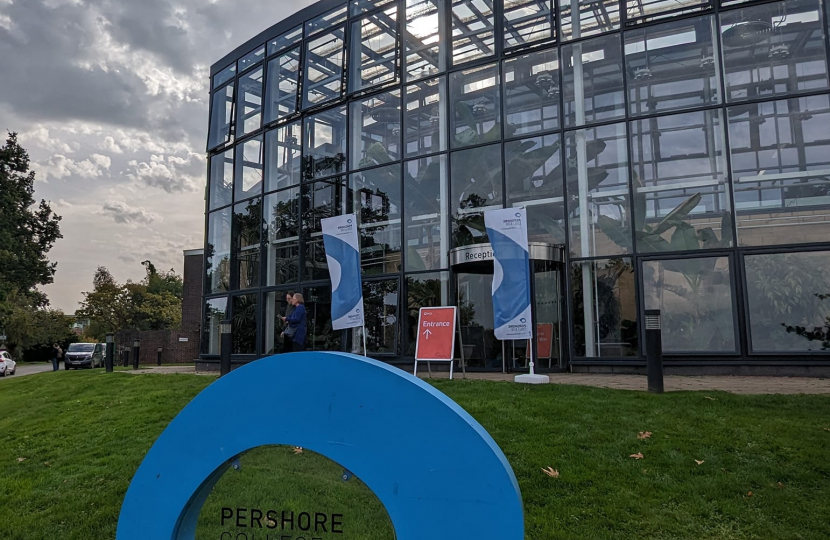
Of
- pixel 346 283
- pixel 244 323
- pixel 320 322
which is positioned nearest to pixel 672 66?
pixel 346 283

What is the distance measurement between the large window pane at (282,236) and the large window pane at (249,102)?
8.80 ft

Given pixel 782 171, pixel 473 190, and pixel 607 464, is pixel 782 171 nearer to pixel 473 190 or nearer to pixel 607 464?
pixel 473 190

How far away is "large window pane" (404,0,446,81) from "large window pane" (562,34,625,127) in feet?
10.5

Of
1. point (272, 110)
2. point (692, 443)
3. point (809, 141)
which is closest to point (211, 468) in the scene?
point (692, 443)

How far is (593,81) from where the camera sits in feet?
42.4

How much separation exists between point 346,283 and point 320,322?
4.14 m

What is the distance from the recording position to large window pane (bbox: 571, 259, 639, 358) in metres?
11.8

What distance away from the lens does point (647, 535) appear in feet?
12.4

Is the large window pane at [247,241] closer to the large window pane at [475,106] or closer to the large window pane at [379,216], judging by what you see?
the large window pane at [379,216]

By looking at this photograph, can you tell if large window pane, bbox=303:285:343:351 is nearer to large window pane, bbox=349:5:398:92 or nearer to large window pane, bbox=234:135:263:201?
large window pane, bbox=234:135:263:201

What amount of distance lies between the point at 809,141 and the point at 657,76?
311 centimetres

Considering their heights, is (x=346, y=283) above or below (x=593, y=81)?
below

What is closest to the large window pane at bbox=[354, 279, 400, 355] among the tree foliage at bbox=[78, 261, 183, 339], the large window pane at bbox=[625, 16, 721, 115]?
the large window pane at bbox=[625, 16, 721, 115]

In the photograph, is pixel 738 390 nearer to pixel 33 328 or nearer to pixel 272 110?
pixel 272 110
